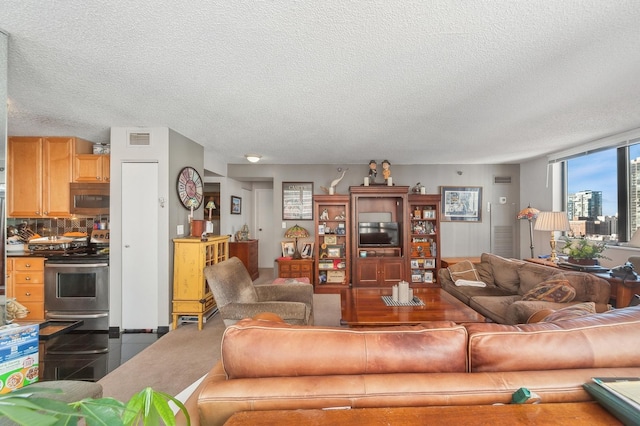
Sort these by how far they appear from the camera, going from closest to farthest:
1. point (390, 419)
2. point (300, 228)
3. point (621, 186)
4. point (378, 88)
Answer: point (390, 419) < point (378, 88) < point (621, 186) < point (300, 228)

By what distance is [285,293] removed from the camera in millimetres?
3072

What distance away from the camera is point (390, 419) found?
0.79 m

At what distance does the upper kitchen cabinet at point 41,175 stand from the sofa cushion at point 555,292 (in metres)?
5.37

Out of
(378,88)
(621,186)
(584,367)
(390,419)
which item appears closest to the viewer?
(390,419)

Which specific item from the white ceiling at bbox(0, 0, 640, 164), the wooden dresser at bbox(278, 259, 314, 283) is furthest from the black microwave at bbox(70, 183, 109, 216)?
the wooden dresser at bbox(278, 259, 314, 283)

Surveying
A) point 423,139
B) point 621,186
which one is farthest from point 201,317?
point 621,186

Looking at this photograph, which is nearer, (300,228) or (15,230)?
(15,230)

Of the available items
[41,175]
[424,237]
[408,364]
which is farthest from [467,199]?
[41,175]

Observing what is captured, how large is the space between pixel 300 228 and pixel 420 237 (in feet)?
7.72

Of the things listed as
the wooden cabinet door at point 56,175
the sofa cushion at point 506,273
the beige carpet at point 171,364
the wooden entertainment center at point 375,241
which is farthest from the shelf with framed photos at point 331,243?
the wooden cabinet door at point 56,175

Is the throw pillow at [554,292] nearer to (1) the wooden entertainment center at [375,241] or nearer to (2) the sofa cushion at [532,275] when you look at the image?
(2) the sofa cushion at [532,275]

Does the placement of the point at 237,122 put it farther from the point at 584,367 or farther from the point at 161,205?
the point at 584,367

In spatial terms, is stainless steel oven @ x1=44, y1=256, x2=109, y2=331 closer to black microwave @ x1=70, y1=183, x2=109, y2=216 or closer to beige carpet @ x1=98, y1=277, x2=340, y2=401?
black microwave @ x1=70, y1=183, x2=109, y2=216

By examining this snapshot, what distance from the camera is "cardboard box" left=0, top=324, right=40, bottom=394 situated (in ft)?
4.77
